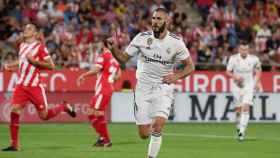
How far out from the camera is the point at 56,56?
94.6ft

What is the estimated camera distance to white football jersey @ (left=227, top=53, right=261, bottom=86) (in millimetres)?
22047

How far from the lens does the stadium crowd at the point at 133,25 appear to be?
29.3 metres

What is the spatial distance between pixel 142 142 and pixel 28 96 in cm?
349

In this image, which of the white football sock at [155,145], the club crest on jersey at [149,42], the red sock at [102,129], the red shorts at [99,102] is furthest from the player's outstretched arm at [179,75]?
the red shorts at [99,102]

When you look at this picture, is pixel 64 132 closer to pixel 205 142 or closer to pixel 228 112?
pixel 205 142

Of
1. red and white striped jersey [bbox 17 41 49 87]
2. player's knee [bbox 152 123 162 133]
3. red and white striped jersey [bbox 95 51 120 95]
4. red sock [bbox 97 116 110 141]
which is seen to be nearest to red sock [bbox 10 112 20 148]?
red and white striped jersey [bbox 17 41 49 87]

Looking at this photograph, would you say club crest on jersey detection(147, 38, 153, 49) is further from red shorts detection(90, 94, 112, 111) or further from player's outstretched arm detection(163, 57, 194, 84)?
red shorts detection(90, 94, 112, 111)

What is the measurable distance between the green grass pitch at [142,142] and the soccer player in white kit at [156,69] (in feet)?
6.74

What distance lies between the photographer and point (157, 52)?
13555 millimetres

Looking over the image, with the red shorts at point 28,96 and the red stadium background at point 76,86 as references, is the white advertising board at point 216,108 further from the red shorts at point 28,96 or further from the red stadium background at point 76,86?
the red shorts at point 28,96

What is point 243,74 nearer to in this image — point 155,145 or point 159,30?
point 159,30

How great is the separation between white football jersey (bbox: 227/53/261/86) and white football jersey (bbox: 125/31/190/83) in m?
8.62

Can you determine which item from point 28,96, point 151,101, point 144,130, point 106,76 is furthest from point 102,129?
point 151,101

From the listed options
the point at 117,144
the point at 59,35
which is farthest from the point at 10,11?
the point at 117,144
